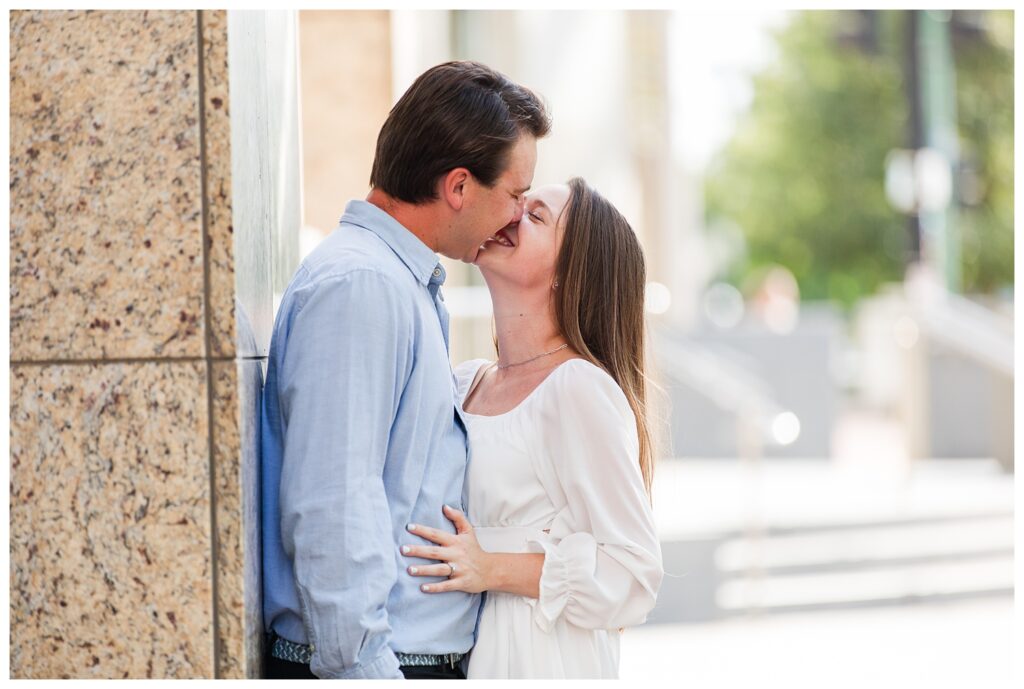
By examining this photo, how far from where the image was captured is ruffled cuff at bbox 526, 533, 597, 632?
2.76m

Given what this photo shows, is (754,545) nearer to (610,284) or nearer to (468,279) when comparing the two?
(468,279)

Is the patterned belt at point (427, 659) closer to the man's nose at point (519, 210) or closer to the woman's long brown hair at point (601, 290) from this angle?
the woman's long brown hair at point (601, 290)

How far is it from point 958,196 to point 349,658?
3104 cm

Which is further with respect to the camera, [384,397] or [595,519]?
[595,519]

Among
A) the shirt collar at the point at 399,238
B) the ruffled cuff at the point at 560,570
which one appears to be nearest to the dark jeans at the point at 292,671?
the ruffled cuff at the point at 560,570

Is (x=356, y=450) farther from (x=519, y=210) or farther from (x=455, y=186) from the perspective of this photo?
(x=519, y=210)

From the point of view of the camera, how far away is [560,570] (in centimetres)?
276

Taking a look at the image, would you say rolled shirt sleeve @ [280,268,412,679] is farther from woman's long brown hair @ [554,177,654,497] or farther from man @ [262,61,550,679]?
woman's long brown hair @ [554,177,654,497]

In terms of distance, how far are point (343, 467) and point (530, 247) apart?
969 mm

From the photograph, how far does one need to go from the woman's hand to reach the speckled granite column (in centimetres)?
41

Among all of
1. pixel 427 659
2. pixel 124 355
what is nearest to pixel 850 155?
pixel 427 659

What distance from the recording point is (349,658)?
2.26 metres

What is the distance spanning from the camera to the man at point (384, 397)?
2268 mm

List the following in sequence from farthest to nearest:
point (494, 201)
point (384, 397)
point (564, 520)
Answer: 1. point (564, 520)
2. point (494, 201)
3. point (384, 397)
